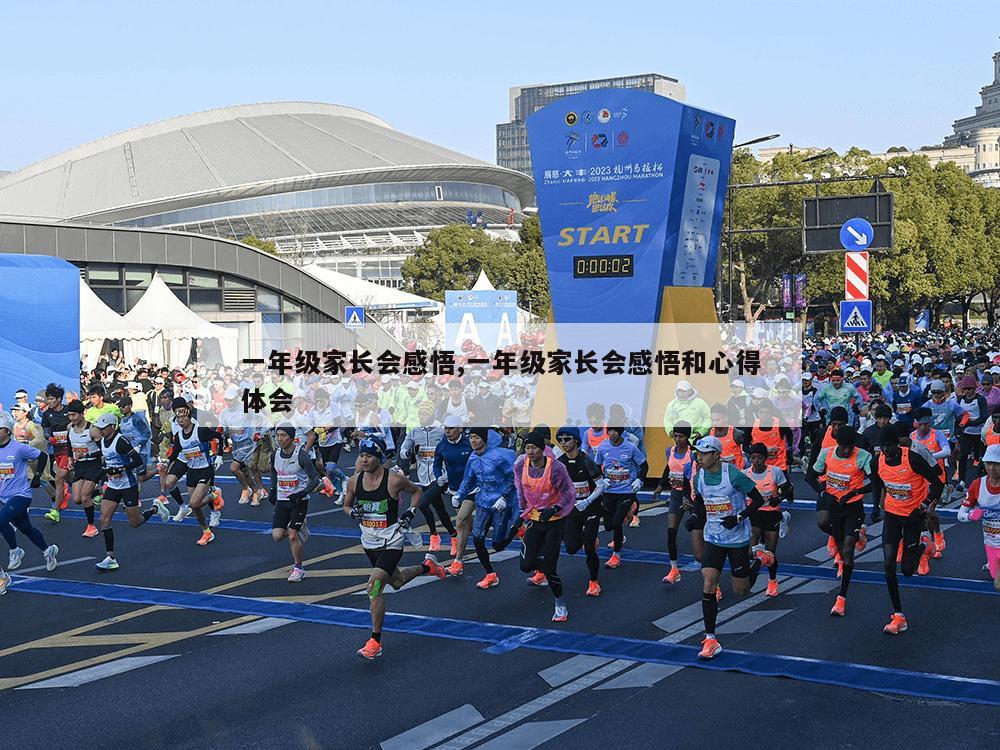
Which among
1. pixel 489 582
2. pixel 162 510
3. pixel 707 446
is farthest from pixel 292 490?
pixel 162 510

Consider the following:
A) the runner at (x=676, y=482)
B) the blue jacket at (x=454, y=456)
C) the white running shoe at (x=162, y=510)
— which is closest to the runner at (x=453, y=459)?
the blue jacket at (x=454, y=456)

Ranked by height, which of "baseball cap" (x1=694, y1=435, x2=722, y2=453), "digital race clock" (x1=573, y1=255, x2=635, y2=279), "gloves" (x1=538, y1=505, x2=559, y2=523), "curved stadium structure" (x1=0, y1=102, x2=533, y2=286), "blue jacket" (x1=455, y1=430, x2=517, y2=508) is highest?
"curved stadium structure" (x1=0, y1=102, x2=533, y2=286)

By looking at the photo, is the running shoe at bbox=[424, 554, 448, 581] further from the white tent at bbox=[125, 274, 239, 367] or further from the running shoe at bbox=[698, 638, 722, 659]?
the white tent at bbox=[125, 274, 239, 367]

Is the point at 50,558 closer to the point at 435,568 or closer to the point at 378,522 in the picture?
the point at 435,568

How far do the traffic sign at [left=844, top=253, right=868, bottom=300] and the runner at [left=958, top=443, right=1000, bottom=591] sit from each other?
20.3ft

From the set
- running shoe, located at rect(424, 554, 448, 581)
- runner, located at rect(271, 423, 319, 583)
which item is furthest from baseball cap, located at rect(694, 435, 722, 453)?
runner, located at rect(271, 423, 319, 583)

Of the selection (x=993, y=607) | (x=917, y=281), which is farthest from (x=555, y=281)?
(x=917, y=281)

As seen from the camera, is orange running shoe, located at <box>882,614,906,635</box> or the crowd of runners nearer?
orange running shoe, located at <box>882,614,906,635</box>

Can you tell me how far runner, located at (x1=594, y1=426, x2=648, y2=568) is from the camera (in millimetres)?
12797

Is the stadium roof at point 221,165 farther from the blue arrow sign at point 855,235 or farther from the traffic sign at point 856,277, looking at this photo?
the traffic sign at point 856,277

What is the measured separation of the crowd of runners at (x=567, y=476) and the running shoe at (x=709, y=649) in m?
0.04

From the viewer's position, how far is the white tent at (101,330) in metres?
33.4

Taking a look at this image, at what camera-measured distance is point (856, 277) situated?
16469 millimetres

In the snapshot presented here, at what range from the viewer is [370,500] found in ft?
32.8
